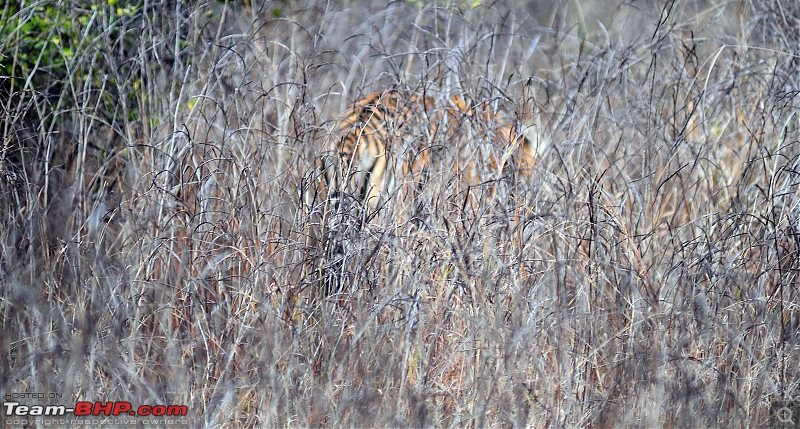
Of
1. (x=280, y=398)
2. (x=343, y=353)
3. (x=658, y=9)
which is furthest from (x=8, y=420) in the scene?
(x=658, y=9)

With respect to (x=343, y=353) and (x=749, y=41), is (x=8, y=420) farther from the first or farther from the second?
(x=749, y=41)

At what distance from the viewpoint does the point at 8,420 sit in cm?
232

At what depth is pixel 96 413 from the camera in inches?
93.3

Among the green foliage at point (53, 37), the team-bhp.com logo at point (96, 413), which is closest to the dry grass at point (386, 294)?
the team-bhp.com logo at point (96, 413)

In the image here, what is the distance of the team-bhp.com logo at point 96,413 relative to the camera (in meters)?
2.33

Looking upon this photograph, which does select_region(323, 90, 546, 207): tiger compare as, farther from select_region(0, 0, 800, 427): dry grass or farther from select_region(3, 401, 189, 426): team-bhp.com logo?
select_region(3, 401, 189, 426): team-bhp.com logo

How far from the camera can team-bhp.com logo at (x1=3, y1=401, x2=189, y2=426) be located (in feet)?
7.64

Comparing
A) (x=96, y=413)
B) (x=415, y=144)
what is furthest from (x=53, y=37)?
(x=96, y=413)

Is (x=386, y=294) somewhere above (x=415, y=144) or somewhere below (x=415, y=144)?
below

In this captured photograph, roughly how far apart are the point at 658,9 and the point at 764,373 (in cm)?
260

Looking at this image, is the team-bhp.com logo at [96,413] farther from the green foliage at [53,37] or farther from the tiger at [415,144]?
the green foliage at [53,37]

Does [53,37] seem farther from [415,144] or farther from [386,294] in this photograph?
[386,294]

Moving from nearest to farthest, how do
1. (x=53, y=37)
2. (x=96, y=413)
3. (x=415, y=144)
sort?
(x=96, y=413), (x=415, y=144), (x=53, y=37)

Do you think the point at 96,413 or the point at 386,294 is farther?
the point at 386,294
